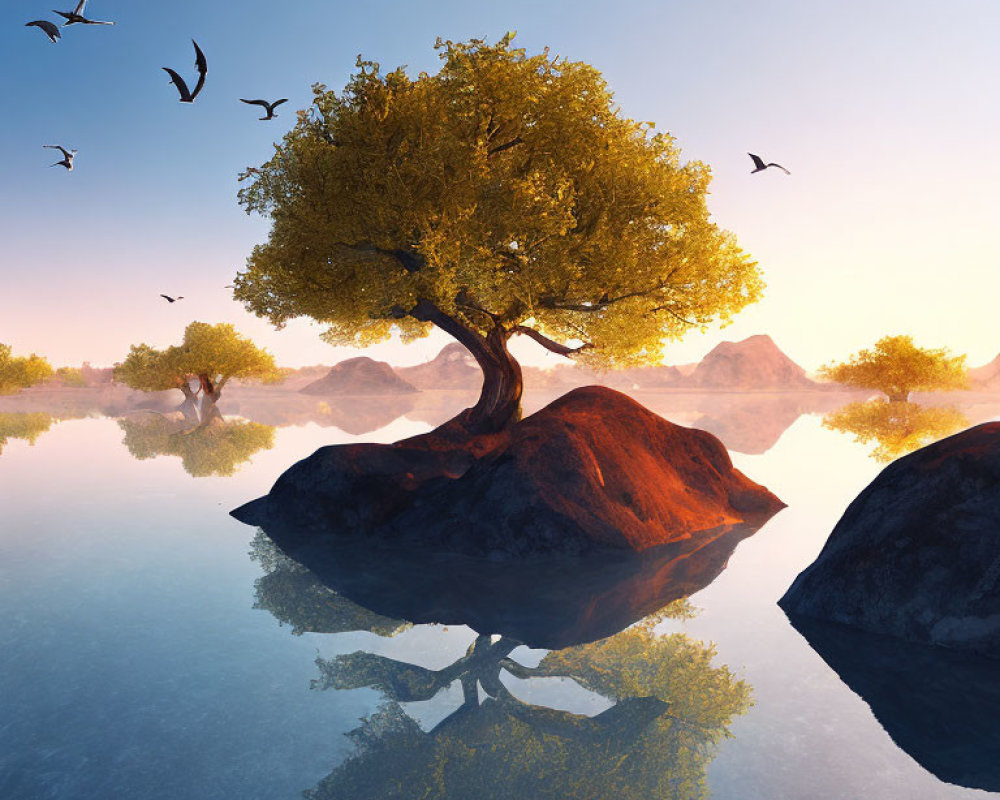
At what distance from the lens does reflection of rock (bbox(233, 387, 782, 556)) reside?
42.6ft

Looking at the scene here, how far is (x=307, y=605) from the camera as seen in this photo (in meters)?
9.34

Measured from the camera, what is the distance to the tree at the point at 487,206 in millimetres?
15109

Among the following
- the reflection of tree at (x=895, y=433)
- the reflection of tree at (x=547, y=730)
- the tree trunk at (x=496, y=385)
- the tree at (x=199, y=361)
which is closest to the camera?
the reflection of tree at (x=547, y=730)

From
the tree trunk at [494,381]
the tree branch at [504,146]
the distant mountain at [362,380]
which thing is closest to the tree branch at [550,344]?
the tree trunk at [494,381]

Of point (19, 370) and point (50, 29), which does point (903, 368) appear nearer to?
point (50, 29)

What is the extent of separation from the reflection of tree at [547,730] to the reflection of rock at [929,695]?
1465 millimetres

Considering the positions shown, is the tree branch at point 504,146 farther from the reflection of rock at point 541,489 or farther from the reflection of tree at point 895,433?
the reflection of tree at point 895,433

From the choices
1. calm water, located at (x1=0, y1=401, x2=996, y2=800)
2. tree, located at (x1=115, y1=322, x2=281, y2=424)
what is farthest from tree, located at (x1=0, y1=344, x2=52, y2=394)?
calm water, located at (x1=0, y1=401, x2=996, y2=800)

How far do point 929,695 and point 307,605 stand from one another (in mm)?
8384

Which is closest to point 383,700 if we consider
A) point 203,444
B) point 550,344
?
point 550,344

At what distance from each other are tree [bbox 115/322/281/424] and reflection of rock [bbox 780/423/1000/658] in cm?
6549

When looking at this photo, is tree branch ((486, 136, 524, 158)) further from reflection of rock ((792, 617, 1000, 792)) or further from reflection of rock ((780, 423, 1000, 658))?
reflection of rock ((792, 617, 1000, 792))

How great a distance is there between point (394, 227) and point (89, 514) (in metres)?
11.7

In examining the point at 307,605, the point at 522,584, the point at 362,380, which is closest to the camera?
the point at 307,605
